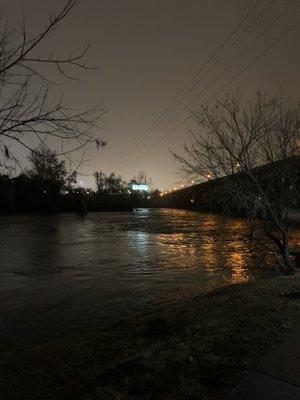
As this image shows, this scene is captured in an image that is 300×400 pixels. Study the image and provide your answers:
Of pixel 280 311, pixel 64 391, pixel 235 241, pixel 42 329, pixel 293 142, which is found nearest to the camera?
pixel 64 391

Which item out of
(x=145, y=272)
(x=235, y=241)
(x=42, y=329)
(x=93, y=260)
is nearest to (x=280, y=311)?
(x=42, y=329)

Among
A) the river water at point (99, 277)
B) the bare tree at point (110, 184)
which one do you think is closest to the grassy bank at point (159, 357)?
the river water at point (99, 277)

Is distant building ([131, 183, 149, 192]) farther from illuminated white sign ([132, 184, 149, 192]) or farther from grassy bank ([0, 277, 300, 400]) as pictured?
grassy bank ([0, 277, 300, 400])

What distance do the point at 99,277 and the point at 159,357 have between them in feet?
34.9

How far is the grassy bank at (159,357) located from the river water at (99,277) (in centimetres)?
262

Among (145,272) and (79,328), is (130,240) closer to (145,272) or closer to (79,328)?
(145,272)

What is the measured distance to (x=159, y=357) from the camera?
214 inches

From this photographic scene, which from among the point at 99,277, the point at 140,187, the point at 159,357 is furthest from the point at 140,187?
the point at 159,357

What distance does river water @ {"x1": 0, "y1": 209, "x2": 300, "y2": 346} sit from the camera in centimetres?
1041

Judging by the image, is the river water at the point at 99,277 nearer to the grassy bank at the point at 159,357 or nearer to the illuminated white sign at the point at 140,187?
the grassy bank at the point at 159,357

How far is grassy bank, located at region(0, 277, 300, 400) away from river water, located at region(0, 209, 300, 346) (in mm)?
2616

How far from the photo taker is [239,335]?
616cm

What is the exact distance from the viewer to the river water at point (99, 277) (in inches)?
410

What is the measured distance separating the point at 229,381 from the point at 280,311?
2.79 m
